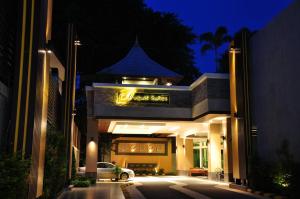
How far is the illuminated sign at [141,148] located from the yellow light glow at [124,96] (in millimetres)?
12340

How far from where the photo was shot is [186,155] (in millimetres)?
29438

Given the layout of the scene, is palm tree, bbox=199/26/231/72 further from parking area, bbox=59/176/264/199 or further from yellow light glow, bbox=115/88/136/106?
parking area, bbox=59/176/264/199

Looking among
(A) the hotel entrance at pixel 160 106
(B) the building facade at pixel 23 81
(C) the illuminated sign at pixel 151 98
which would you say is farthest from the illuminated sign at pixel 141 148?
(B) the building facade at pixel 23 81

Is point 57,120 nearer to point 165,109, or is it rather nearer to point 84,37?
point 165,109

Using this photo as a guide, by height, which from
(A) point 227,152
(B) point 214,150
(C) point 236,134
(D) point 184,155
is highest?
(C) point 236,134

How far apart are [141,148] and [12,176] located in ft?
89.1

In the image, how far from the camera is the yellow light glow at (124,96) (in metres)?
20.3

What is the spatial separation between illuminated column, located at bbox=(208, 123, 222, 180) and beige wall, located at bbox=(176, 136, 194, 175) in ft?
21.0

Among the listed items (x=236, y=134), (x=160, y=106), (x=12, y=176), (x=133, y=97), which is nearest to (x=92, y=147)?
(x=133, y=97)

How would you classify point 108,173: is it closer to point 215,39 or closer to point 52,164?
point 52,164

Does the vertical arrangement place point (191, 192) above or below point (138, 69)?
below

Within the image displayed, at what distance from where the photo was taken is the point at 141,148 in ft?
107

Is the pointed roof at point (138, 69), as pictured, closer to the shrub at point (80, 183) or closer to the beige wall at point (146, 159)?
the beige wall at point (146, 159)

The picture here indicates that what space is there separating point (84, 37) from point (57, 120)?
25.1 meters
